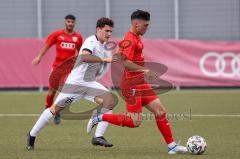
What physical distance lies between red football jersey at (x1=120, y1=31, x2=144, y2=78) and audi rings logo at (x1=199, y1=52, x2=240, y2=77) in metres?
14.5

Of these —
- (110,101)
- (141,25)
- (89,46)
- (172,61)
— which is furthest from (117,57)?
(172,61)

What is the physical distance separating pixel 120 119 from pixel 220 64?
1457cm

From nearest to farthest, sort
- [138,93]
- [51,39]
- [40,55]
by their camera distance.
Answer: [138,93] < [40,55] < [51,39]

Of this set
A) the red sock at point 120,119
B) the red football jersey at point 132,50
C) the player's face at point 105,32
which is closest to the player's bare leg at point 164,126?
the red sock at point 120,119

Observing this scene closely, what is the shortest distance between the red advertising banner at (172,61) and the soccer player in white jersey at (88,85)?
13.0 meters

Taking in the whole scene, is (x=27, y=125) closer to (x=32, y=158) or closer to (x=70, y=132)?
(x=70, y=132)

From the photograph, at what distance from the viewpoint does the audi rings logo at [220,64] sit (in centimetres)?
2417

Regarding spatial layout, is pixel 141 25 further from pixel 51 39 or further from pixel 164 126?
pixel 51 39

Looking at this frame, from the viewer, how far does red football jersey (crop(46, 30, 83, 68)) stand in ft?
49.7

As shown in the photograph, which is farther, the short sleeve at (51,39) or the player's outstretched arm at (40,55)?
the short sleeve at (51,39)

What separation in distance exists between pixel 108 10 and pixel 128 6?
83 cm

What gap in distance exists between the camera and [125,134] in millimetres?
12734

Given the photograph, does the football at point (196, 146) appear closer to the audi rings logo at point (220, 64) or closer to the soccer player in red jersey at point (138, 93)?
the soccer player in red jersey at point (138, 93)

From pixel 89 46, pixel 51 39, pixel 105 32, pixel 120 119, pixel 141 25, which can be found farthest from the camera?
pixel 51 39
